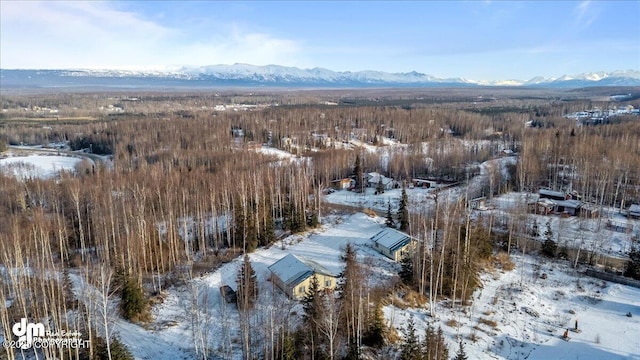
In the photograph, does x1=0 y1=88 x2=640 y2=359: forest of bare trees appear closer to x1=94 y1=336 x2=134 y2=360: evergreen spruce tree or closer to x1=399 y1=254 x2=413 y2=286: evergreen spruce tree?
x1=399 y1=254 x2=413 y2=286: evergreen spruce tree

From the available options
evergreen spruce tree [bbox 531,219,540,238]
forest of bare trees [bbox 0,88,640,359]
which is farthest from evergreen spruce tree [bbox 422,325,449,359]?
evergreen spruce tree [bbox 531,219,540,238]

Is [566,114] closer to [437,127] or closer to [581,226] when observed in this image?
[437,127]

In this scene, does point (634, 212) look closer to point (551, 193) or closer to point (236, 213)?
point (551, 193)

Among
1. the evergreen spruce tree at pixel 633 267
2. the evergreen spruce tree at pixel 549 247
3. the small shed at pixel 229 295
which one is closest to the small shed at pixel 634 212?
the evergreen spruce tree at pixel 633 267

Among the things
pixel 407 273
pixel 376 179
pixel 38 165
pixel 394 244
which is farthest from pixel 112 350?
pixel 38 165

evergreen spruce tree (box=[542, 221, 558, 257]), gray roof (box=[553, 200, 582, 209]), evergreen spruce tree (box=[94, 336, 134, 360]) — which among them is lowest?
evergreen spruce tree (box=[542, 221, 558, 257])

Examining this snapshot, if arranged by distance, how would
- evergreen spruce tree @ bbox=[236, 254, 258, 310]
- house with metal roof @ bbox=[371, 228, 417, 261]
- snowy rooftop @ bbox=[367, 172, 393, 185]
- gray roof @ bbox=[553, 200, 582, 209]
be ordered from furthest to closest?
snowy rooftop @ bbox=[367, 172, 393, 185] < gray roof @ bbox=[553, 200, 582, 209] < house with metal roof @ bbox=[371, 228, 417, 261] < evergreen spruce tree @ bbox=[236, 254, 258, 310]

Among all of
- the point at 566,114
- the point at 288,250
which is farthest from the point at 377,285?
the point at 566,114

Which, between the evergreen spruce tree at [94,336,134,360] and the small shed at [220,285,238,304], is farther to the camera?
the small shed at [220,285,238,304]

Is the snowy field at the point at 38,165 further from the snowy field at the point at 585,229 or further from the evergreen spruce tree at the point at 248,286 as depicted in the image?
the snowy field at the point at 585,229
